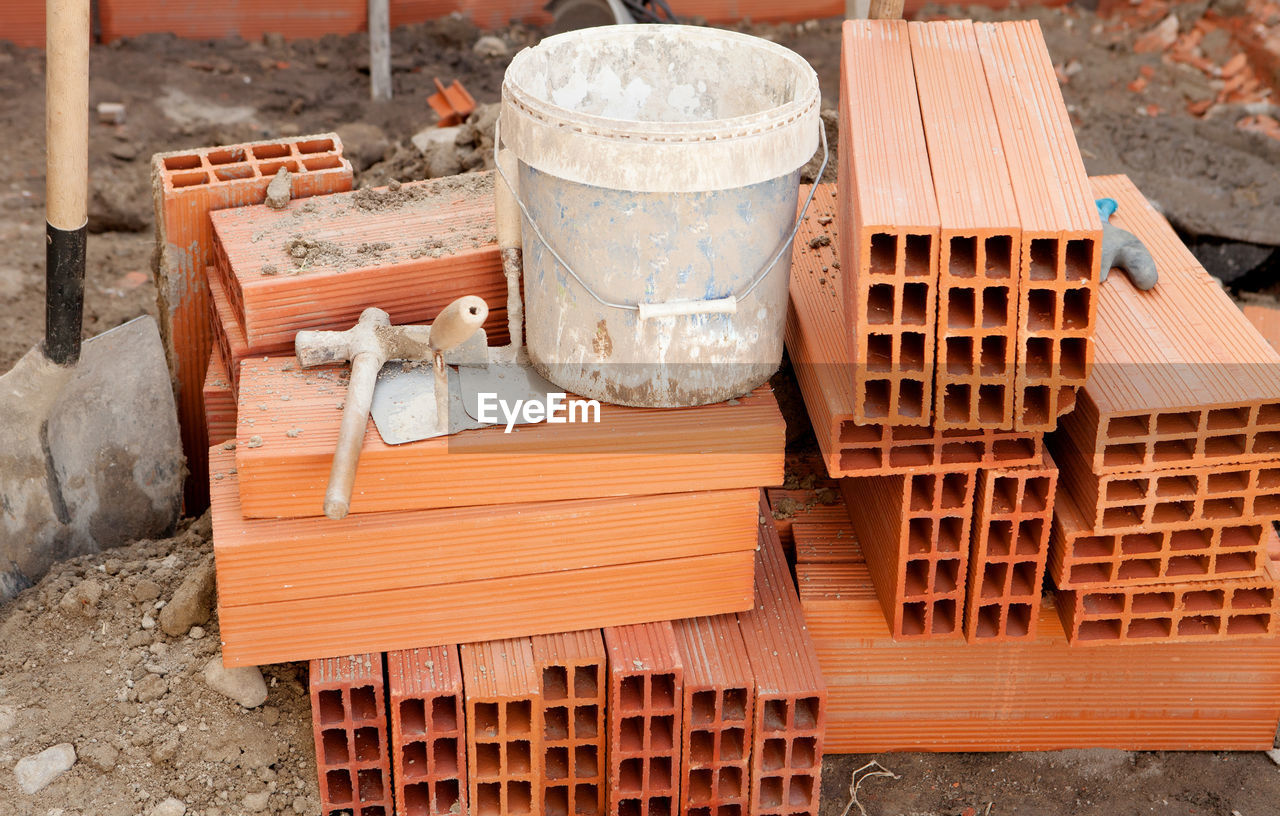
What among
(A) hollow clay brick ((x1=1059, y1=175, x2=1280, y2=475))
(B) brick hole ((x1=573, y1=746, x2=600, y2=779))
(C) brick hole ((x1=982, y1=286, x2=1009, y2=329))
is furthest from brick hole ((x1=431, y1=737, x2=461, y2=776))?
(A) hollow clay brick ((x1=1059, y1=175, x2=1280, y2=475))

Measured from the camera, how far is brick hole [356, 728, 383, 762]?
3.59 m

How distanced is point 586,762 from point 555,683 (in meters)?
0.28

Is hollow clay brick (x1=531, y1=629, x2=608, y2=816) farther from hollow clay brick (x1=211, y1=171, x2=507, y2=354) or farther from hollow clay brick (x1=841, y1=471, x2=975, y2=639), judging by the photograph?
hollow clay brick (x1=211, y1=171, x2=507, y2=354)

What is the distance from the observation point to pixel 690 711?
3.54 m

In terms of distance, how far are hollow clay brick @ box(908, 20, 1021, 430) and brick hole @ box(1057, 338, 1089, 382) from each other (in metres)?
0.15

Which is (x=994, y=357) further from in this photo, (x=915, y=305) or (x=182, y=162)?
(x=182, y=162)

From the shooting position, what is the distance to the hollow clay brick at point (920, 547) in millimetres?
3676

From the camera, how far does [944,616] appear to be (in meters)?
3.96

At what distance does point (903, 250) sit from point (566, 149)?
2.91 ft

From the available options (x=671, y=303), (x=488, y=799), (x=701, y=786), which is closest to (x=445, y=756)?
(x=488, y=799)

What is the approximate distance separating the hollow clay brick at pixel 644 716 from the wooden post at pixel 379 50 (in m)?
5.51

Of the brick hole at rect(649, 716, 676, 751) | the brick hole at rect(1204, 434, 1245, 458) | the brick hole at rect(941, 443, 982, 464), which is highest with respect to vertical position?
the brick hole at rect(1204, 434, 1245, 458)

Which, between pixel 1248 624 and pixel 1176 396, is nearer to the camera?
pixel 1176 396

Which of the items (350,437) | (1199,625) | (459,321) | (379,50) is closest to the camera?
(459,321)
